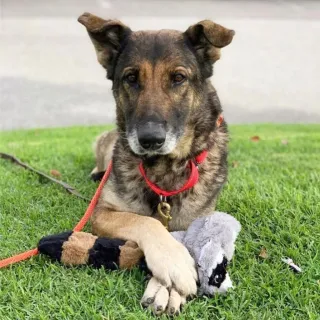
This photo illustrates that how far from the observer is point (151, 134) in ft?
10.1

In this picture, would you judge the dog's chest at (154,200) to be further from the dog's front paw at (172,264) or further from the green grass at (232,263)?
the dog's front paw at (172,264)

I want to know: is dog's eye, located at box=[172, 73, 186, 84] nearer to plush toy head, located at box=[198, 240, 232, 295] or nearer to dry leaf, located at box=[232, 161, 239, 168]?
plush toy head, located at box=[198, 240, 232, 295]

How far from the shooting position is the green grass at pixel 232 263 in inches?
103

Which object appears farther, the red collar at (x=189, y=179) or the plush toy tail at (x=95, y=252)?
the red collar at (x=189, y=179)

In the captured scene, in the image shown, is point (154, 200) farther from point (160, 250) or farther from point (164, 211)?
point (160, 250)

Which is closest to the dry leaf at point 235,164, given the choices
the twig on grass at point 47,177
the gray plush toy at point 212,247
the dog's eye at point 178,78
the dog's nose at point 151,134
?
the twig on grass at point 47,177

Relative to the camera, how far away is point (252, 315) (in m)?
2.58

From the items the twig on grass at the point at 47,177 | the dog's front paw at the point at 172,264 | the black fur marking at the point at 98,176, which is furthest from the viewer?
the black fur marking at the point at 98,176

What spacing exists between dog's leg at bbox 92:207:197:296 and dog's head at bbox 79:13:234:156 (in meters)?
0.53

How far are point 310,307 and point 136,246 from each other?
1.11 meters

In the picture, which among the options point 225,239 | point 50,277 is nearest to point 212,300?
point 225,239

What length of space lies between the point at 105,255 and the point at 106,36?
1.85m

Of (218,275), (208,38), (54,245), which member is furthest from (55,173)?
(218,275)

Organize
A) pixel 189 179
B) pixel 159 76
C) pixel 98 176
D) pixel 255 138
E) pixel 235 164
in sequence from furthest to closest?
pixel 255 138 → pixel 235 164 → pixel 98 176 → pixel 189 179 → pixel 159 76
